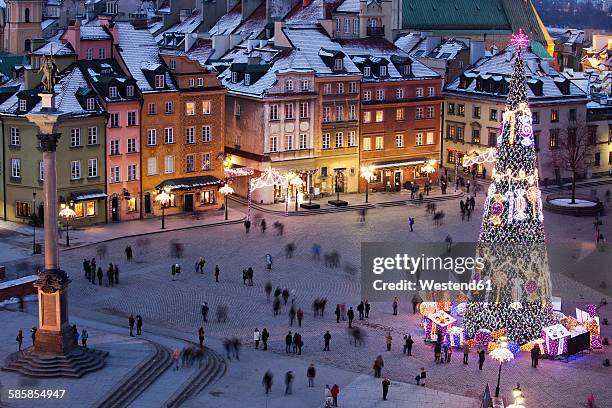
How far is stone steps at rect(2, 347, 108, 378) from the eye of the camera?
55.8 meters

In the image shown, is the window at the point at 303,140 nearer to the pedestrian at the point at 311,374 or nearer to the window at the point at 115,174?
the window at the point at 115,174

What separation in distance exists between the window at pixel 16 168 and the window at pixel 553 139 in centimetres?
4616

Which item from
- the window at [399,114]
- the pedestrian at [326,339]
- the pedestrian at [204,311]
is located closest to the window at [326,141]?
the window at [399,114]

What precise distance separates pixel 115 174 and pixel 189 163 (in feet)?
22.3

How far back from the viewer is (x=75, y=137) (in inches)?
3590

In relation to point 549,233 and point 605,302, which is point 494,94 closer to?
point 549,233

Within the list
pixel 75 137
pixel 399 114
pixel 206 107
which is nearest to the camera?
pixel 75 137

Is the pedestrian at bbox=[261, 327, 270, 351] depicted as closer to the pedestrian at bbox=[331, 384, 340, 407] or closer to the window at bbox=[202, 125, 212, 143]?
the pedestrian at bbox=[331, 384, 340, 407]

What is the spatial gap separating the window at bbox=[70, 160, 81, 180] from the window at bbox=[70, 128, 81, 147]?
1.18 metres

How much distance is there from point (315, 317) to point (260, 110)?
34.3 m

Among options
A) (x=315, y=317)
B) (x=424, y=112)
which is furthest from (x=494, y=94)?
(x=315, y=317)

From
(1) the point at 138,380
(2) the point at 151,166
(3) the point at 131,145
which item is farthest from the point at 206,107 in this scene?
(1) the point at 138,380

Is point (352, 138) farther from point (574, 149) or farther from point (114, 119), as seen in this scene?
point (114, 119)

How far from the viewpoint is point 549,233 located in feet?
303
